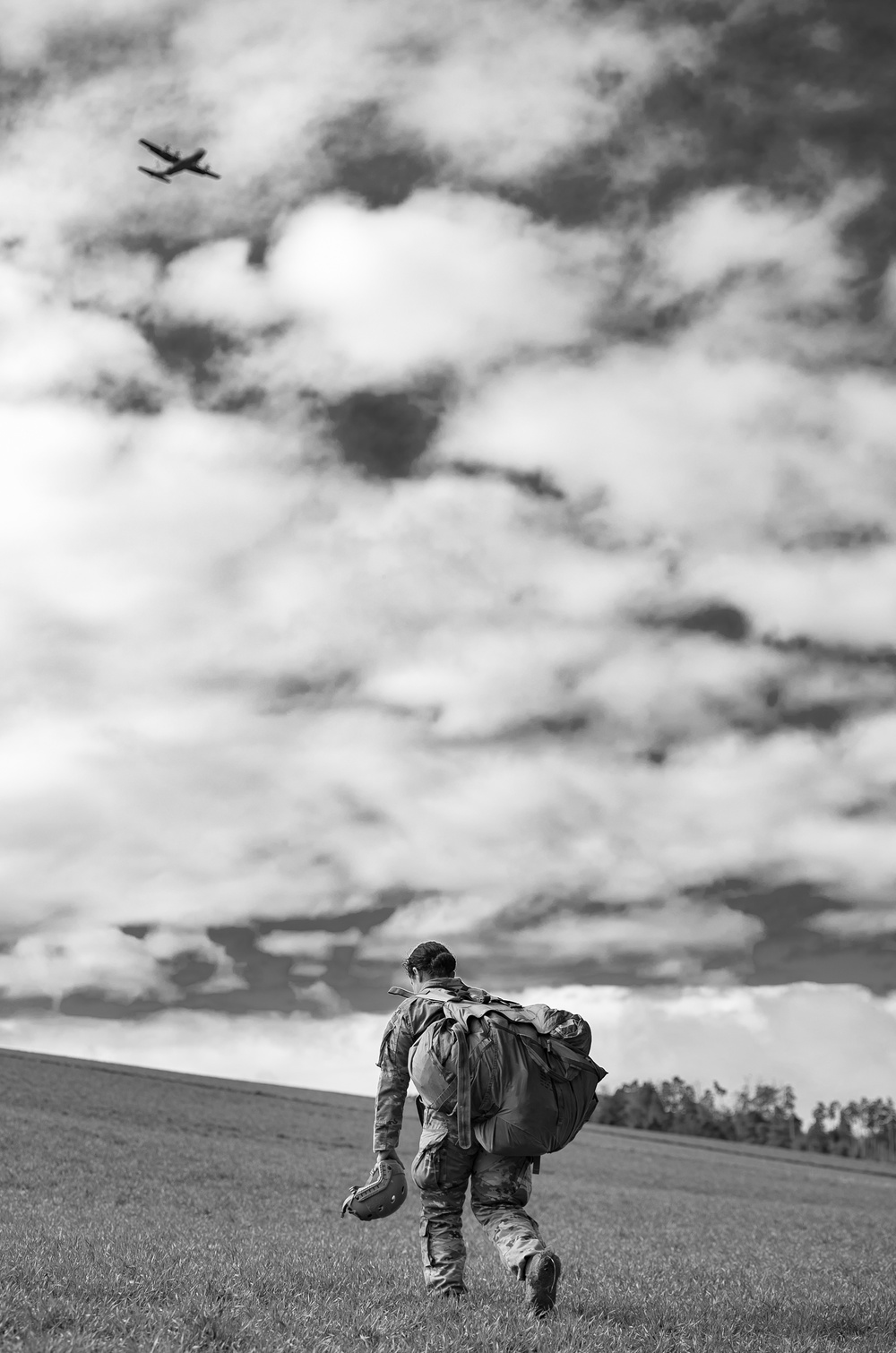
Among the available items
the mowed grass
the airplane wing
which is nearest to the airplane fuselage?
the airplane wing

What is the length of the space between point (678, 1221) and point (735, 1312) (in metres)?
16.7

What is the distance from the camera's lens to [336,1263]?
11.2m

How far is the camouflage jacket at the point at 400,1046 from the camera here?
31.7ft

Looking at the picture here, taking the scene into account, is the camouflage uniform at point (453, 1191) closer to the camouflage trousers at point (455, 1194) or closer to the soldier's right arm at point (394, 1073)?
the camouflage trousers at point (455, 1194)

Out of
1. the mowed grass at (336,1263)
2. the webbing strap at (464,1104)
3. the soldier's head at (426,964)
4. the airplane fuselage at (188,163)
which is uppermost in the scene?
the airplane fuselage at (188,163)

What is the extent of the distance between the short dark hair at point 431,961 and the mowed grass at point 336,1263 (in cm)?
261

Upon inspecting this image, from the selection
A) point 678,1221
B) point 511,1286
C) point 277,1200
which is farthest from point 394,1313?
point 678,1221

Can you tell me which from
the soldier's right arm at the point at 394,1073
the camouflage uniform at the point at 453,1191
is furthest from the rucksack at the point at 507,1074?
the soldier's right arm at the point at 394,1073

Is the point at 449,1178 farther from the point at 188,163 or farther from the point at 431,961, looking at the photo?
the point at 188,163

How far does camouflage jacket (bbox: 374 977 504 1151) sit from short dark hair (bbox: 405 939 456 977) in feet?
0.36

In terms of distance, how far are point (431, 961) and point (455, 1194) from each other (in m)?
1.94

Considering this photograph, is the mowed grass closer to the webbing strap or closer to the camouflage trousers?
the camouflage trousers

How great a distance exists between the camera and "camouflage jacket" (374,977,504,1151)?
9.66 m

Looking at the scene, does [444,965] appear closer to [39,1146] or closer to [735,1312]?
[735,1312]
